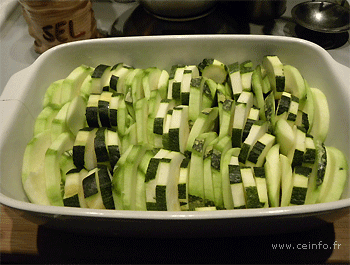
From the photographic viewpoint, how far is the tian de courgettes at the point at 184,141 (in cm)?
117

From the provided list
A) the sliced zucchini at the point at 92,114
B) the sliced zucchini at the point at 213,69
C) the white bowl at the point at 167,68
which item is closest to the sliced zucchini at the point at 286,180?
the white bowl at the point at 167,68

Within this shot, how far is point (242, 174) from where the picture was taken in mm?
1162

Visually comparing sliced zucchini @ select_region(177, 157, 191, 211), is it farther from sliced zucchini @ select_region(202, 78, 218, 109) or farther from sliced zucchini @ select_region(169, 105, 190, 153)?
sliced zucchini @ select_region(202, 78, 218, 109)

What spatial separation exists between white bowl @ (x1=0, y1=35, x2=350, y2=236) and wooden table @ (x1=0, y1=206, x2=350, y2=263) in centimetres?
11

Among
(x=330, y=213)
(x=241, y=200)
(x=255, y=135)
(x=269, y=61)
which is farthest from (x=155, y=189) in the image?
(x=269, y=61)

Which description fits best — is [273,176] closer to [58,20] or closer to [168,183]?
[168,183]

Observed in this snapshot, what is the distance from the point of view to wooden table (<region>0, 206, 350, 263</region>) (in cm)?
122

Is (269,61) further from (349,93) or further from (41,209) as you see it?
(41,209)

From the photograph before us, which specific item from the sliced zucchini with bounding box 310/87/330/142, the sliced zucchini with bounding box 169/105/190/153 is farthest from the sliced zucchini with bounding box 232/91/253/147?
the sliced zucchini with bounding box 310/87/330/142

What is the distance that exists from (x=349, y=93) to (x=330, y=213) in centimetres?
65

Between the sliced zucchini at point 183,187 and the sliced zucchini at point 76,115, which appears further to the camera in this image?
the sliced zucchini at point 76,115

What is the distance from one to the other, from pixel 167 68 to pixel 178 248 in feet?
3.35

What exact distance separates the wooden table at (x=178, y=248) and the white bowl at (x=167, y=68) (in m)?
0.11

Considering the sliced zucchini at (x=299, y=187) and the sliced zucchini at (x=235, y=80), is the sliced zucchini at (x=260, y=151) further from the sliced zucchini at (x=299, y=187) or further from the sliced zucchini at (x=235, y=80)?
the sliced zucchini at (x=235, y=80)
